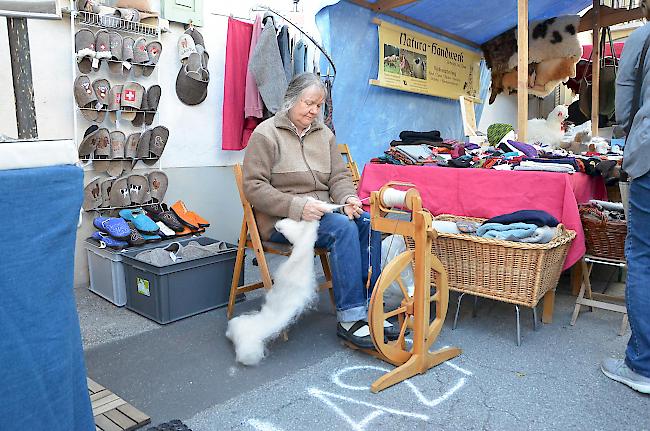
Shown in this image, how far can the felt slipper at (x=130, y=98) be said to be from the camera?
323cm

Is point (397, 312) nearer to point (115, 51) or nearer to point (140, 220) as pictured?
point (140, 220)

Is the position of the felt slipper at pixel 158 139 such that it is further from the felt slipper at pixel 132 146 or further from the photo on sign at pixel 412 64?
the photo on sign at pixel 412 64

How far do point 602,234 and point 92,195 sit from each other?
298cm

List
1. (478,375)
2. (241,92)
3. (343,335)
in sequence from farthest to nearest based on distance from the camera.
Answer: (241,92), (343,335), (478,375)

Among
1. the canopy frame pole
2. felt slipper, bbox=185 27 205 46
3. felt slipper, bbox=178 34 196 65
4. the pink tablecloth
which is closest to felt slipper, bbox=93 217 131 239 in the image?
felt slipper, bbox=178 34 196 65

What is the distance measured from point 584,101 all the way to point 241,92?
4197 millimetres

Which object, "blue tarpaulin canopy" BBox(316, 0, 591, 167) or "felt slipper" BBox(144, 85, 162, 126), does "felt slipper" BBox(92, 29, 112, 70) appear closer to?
"felt slipper" BBox(144, 85, 162, 126)

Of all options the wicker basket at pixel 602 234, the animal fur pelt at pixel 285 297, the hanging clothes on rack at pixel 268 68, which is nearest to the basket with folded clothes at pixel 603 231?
the wicker basket at pixel 602 234

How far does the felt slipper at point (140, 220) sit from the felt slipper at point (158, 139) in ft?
1.42

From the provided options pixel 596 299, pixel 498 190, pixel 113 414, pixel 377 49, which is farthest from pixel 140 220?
pixel 596 299

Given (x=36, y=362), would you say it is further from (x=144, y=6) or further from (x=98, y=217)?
Answer: (x=144, y=6)

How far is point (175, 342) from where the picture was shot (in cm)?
245

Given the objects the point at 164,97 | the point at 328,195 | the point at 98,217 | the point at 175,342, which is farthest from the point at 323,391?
the point at 164,97

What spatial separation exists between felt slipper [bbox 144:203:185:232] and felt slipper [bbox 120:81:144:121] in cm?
60
